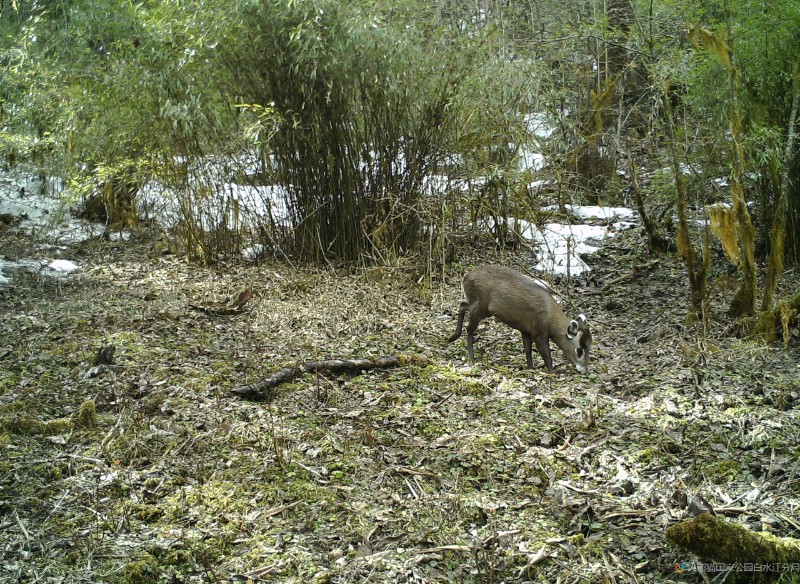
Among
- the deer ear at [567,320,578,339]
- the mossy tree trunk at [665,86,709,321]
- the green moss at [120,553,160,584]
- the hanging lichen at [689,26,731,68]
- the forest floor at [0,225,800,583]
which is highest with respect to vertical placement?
the hanging lichen at [689,26,731,68]

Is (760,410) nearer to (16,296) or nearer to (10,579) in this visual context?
(10,579)

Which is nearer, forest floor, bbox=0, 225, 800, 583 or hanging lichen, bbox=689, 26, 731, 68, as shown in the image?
forest floor, bbox=0, 225, 800, 583

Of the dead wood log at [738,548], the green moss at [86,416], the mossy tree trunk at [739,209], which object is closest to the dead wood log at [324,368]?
the green moss at [86,416]

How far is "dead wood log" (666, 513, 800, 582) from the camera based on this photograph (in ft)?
7.99

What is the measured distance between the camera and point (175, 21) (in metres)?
6.64

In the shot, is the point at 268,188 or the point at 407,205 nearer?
the point at 407,205

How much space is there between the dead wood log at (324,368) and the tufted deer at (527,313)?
50 centimetres

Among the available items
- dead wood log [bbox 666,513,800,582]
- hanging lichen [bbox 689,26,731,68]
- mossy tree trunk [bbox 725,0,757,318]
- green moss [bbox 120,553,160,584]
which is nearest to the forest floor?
green moss [bbox 120,553,160,584]

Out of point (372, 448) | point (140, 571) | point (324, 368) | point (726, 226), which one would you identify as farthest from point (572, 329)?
point (140, 571)

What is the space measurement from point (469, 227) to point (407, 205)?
1271 mm

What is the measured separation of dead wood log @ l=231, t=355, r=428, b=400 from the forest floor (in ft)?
0.18

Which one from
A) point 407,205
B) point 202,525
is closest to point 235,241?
point 407,205

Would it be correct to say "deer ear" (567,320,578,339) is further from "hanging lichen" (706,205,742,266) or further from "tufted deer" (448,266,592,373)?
"hanging lichen" (706,205,742,266)

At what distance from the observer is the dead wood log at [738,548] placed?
244cm
